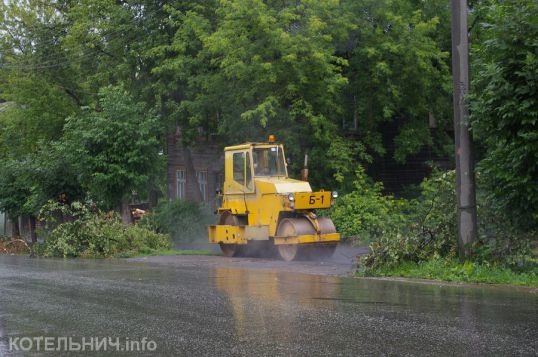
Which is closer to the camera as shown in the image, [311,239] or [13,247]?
[311,239]

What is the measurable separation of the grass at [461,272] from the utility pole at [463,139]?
1.39 ft

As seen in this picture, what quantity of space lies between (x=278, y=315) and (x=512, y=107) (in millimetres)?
5763

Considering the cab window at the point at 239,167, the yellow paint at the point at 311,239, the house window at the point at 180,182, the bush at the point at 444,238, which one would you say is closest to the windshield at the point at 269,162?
the cab window at the point at 239,167

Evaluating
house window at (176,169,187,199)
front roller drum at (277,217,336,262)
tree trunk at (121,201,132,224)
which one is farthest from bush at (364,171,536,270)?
house window at (176,169,187,199)

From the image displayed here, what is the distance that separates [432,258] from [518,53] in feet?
15.1

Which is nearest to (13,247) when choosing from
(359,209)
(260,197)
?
(359,209)

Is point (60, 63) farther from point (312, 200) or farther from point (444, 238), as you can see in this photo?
point (444, 238)

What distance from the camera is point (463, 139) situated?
14508mm

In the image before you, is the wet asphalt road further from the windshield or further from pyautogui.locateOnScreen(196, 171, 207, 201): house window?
pyautogui.locateOnScreen(196, 171, 207, 201): house window

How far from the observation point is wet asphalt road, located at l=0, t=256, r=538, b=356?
26.5 ft

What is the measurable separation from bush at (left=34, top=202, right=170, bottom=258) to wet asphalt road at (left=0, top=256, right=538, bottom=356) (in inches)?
369

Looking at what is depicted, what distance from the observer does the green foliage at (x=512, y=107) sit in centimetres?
1272

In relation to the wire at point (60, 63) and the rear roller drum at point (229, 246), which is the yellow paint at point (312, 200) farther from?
the wire at point (60, 63)

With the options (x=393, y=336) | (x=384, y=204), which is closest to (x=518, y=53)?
(x=393, y=336)
